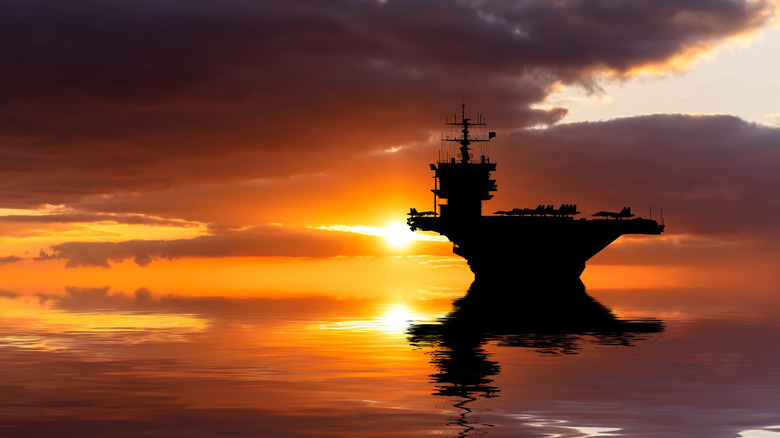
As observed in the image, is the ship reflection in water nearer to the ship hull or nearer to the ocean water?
the ocean water

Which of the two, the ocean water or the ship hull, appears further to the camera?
the ship hull

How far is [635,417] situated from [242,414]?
9.83 meters

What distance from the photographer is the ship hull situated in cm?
9162

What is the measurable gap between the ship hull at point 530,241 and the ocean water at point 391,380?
35039mm

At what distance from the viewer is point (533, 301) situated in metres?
83.3

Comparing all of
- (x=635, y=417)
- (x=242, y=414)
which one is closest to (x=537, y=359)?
(x=635, y=417)

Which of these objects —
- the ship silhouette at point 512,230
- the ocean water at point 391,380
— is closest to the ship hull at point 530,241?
the ship silhouette at point 512,230

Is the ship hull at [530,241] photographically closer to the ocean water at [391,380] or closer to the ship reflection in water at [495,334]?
the ship reflection in water at [495,334]

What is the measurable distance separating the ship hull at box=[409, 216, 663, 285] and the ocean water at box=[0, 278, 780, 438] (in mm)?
35039

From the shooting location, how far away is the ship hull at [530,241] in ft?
301

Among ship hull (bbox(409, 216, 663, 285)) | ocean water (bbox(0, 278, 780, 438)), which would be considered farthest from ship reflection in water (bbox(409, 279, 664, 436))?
ship hull (bbox(409, 216, 663, 285))

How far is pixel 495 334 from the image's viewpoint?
1914 inches

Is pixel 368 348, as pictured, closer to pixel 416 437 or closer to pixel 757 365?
pixel 757 365

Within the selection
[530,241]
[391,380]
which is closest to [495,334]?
[391,380]
